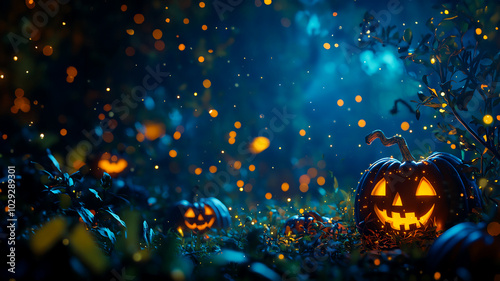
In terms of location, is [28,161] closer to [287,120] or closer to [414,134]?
[287,120]

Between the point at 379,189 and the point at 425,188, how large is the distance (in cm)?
32

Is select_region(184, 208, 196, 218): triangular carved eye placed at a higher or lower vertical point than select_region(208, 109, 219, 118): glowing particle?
lower

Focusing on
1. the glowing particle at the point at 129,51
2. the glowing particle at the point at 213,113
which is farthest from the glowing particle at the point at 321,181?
the glowing particle at the point at 129,51

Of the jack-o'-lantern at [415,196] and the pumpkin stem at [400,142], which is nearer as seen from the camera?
the jack-o'-lantern at [415,196]

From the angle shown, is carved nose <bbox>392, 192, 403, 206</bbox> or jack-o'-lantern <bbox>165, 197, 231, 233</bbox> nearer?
carved nose <bbox>392, 192, 403, 206</bbox>

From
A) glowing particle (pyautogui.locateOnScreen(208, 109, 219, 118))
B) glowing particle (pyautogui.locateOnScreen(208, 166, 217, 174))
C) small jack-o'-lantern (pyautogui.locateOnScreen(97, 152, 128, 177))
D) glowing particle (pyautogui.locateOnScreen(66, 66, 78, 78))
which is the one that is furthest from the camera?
glowing particle (pyautogui.locateOnScreen(208, 166, 217, 174))

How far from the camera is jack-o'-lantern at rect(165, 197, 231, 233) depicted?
374cm

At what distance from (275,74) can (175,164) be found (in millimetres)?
2262

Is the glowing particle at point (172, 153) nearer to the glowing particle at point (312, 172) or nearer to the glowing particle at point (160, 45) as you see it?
the glowing particle at point (160, 45)

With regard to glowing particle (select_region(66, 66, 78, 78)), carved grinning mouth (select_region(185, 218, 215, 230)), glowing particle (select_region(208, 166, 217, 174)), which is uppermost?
glowing particle (select_region(66, 66, 78, 78))

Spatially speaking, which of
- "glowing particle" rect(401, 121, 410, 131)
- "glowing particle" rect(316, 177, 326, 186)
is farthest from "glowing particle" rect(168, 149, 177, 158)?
"glowing particle" rect(401, 121, 410, 131)

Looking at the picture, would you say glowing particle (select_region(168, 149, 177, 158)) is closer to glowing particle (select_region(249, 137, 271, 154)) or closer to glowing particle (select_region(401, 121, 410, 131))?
glowing particle (select_region(249, 137, 271, 154))

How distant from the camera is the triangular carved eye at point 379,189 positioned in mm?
2588

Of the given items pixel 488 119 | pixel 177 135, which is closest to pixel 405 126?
pixel 488 119
